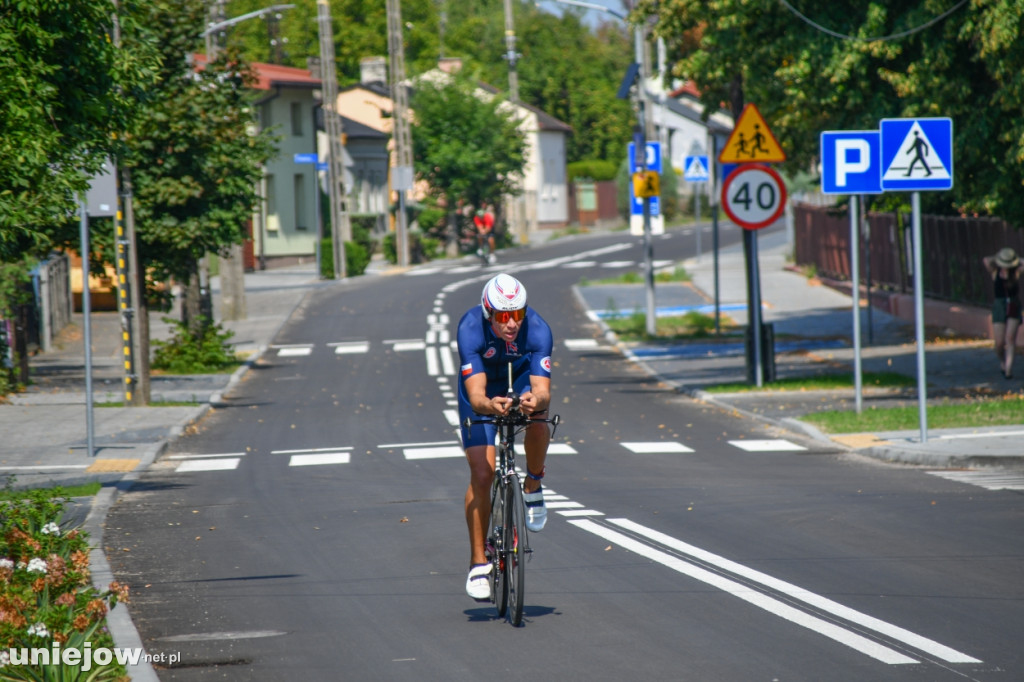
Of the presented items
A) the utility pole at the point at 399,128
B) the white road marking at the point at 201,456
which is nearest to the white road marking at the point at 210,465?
the white road marking at the point at 201,456

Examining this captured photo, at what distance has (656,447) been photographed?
15.6 meters

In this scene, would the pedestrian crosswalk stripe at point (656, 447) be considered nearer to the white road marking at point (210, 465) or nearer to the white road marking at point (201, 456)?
the white road marking at point (210, 465)

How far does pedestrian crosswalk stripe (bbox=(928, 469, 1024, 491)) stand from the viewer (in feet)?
38.5

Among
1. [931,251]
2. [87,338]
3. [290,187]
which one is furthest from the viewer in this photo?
[290,187]

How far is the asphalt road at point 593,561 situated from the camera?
662cm

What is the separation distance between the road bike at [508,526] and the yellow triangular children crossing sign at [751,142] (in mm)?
12871

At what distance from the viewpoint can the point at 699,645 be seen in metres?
6.76

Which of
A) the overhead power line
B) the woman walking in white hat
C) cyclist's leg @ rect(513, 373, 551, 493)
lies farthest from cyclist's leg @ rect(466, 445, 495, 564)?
the woman walking in white hat

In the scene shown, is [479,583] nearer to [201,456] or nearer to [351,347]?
[201,456]

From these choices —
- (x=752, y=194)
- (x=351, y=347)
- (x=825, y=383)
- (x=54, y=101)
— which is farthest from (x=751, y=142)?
(x=351, y=347)

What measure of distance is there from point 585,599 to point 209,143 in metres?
16.8

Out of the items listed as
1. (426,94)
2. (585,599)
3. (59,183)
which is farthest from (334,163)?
(585,599)

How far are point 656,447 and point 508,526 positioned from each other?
332 inches

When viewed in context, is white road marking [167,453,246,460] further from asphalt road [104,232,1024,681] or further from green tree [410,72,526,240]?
green tree [410,72,526,240]
